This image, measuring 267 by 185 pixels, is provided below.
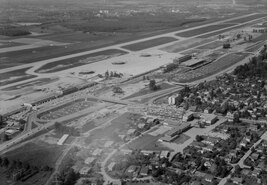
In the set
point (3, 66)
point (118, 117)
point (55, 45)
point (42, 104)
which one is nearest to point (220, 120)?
point (118, 117)

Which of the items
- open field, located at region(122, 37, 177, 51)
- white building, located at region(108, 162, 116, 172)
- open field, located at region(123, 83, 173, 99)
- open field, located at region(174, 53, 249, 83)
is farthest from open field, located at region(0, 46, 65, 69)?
white building, located at region(108, 162, 116, 172)

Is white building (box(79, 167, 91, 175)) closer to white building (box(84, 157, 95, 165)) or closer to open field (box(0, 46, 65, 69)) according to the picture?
white building (box(84, 157, 95, 165))

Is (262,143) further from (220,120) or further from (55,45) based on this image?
(55,45)

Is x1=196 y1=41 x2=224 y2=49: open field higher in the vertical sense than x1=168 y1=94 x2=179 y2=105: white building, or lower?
higher

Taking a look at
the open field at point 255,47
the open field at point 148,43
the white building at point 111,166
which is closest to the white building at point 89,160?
the white building at point 111,166

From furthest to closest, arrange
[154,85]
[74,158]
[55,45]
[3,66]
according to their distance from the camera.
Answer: [55,45], [3,66], [154,85], [74,158]
